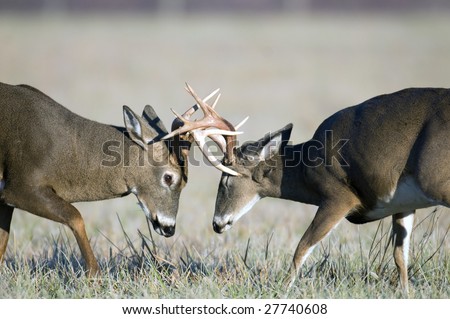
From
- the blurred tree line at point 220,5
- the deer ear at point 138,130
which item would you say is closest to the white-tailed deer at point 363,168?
the deer ear at point 138,130

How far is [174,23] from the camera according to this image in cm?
4216

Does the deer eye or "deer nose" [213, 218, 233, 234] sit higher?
the deer eye

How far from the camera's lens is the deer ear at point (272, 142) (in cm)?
896

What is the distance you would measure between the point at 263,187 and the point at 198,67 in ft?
75.9

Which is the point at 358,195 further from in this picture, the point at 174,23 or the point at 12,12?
the point at 12,12

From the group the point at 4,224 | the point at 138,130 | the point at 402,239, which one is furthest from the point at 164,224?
the point at 402,239

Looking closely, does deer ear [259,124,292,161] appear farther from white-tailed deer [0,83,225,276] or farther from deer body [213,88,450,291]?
white-tailed deer [0,83,225,276]

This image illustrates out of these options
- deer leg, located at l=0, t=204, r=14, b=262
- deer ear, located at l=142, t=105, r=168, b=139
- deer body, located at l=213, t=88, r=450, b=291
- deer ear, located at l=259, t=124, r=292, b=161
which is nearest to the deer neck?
deer body, located at l=213, t=88, r=450, b=291

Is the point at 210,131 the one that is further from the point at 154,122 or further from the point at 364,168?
the point at 364,168

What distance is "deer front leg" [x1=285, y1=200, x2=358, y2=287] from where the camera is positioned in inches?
314

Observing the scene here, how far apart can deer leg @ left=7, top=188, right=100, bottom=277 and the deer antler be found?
1217 millimetres

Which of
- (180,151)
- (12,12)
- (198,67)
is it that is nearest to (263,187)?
(180,151)

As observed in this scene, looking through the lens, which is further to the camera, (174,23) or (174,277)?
(174,23)

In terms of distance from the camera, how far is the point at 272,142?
353 inches
